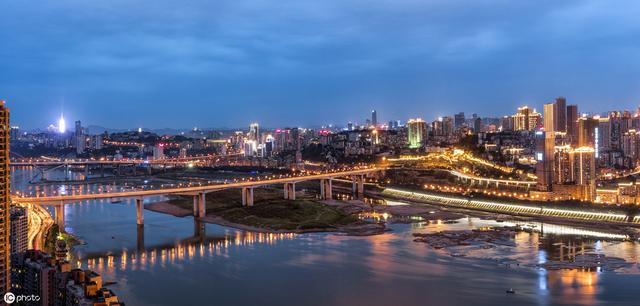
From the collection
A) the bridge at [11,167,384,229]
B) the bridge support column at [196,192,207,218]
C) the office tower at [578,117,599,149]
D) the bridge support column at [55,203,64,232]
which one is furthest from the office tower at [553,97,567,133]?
the bridge support column at [55,203,64,232]

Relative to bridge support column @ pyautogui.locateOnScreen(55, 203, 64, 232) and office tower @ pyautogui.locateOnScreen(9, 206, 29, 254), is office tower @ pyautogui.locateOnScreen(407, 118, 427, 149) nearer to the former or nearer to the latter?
bridge support column @ pyautogui.locateOnScreen(55, 203, 64, 232)

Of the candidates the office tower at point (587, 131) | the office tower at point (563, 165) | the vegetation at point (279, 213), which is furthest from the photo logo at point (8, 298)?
the office tower at point (587, 131)

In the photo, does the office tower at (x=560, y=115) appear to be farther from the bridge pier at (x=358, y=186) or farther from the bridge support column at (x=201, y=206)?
the bridge support column at (x=201, y=206)

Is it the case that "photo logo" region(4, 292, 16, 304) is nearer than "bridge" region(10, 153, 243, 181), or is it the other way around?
"photo logo" region(4, 292, 16, 304)

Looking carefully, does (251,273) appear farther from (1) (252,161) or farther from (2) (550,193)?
(1) (252,161)

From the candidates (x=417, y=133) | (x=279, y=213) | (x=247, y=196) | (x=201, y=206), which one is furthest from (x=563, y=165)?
(x=417, y=133)
